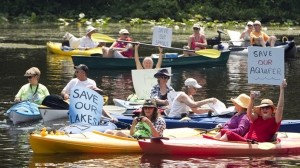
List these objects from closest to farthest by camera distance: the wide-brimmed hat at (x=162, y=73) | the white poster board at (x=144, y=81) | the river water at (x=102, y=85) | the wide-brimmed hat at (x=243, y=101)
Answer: the river water at (x=102, y=85)
the wide-brimmed hat at (x=243, y=101)
the wide-brimmed hat at (x=162, y=73)
the white poster board at (x=144, y=81)

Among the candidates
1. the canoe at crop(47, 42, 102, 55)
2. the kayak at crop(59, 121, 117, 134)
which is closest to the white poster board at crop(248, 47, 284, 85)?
the kayak at crop(59, 121, 117, 134)

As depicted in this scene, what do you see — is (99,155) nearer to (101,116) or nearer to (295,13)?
(101,116)

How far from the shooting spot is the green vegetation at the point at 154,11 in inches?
2203

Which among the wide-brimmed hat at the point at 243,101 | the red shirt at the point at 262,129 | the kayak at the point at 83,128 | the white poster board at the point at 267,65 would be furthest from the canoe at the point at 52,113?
the red shirt at the point at 262,129

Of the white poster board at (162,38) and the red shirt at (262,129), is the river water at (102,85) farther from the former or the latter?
the white poster board at (162,38)

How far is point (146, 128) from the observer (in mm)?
14062

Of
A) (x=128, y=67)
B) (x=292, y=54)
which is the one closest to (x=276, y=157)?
(x=128, y=67)

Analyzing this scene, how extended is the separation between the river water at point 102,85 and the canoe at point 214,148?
12 cm

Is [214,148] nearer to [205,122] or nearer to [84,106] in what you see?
[205,122]

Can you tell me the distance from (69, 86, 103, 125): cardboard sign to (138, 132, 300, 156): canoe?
1771mm

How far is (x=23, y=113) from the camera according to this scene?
17094 millimetres

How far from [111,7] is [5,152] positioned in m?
46.9

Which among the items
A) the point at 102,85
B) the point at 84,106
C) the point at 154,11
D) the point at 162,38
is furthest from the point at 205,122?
the point at 154,11

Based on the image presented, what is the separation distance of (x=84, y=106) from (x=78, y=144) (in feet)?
5.08
